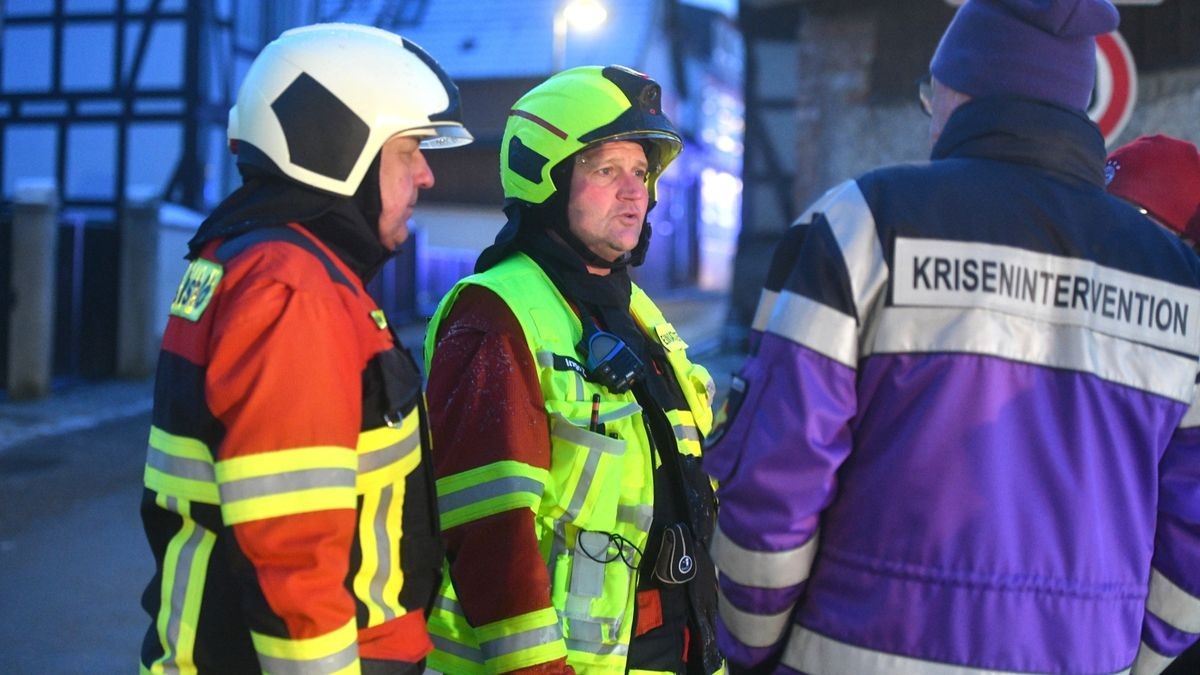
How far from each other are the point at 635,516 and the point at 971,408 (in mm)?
854

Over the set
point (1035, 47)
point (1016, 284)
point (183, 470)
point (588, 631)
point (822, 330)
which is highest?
point (1035, 47)

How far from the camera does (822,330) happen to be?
1978mm

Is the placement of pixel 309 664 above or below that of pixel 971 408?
below

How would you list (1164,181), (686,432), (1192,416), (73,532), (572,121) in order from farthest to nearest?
(73,532) < (1164,181) < (572,121) < (686,432) < (1192,416)

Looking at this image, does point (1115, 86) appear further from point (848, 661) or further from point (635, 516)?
point (848, 661)

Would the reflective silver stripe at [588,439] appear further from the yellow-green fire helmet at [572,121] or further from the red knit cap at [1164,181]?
the red knit cap at [1164,181]

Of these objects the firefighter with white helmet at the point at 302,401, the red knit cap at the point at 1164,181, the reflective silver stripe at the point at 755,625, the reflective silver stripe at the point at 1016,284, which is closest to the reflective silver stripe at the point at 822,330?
the reflective silver stripe at the point at 1016,284

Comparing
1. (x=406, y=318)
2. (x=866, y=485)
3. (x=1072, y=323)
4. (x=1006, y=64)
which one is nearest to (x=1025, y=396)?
(x=1072, y=323)

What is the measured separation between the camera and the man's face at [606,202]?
2.89 metres

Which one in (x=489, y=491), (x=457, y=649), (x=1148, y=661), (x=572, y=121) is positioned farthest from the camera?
(x=572, y=121)

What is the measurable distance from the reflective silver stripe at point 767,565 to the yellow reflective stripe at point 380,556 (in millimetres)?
598

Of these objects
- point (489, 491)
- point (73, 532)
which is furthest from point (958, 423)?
point (73, 532)

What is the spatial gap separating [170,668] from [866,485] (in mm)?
1263

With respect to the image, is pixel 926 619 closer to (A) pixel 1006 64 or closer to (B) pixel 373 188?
(A) pixel 1006 64
